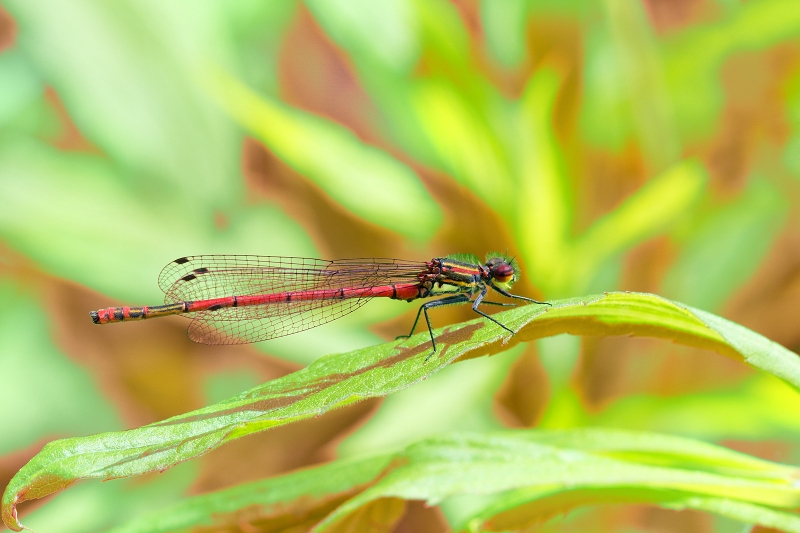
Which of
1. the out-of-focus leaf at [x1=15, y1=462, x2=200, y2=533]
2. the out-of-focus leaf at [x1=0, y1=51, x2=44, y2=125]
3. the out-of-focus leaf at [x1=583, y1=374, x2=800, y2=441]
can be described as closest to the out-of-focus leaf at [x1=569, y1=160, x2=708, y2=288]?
the out-of-focus leaf at [x1=583, y1=374, x2=800, y2=441]

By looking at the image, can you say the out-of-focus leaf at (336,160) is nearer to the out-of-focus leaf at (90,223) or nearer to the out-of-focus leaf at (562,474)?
the out-of-focus leaf at (90,223)

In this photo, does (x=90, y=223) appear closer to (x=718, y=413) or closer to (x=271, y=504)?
(x=271, y=504)

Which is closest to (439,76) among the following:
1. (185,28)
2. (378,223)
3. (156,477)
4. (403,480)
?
(378,223)

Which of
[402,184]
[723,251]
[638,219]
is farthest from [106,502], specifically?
[723,251]

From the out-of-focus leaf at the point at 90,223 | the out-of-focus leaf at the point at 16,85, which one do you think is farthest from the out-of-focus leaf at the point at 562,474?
the out-of-focus leaf at the point at 16,85

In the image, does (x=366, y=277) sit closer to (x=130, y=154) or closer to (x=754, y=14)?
(x=130, y=154)
